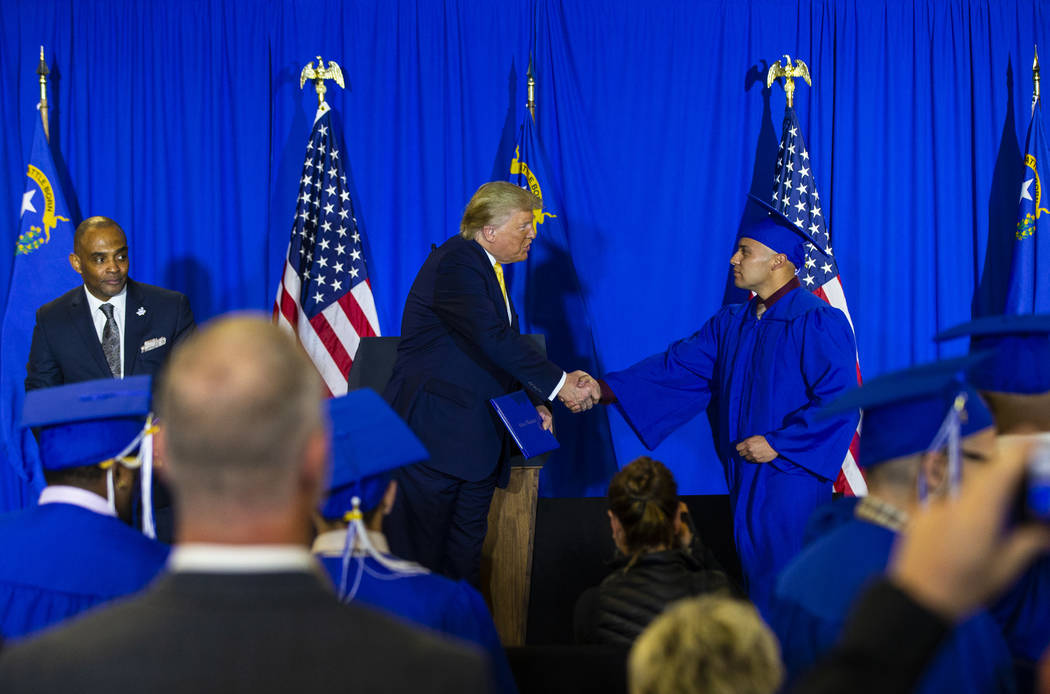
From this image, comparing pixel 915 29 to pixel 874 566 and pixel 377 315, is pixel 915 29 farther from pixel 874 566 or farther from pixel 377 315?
pixel 874 566

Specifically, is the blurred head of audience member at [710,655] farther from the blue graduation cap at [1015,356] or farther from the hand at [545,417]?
the hand at [545,417]

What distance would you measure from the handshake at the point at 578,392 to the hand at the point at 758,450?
670 mm

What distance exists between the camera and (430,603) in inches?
76.0

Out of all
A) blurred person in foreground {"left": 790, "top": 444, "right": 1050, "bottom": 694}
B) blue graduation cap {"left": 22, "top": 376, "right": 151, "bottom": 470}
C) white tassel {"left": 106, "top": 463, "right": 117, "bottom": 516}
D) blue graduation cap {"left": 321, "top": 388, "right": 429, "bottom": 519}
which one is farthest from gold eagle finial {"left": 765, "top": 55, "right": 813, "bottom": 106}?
blurred person in foreground {"left": 790, "top": 444, "right": 1050, "bottom": 694}

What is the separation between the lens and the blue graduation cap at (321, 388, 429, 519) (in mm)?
A: 1990

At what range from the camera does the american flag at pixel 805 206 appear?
17.1 ft

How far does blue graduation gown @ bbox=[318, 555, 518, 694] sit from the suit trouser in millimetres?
1921

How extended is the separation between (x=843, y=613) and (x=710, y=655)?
0.50m

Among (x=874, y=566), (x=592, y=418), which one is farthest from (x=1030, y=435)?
(x=592, y=418)

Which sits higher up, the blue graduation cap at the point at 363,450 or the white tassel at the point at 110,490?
the blue graduation cap at the point at 363,450

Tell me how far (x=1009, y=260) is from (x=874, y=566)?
15.8 ft

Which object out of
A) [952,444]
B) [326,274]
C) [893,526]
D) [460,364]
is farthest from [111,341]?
[952,444]

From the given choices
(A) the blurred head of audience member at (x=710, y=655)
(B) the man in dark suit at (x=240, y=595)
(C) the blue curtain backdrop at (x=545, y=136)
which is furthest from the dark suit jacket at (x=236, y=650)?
(C) the blue curtain backdrop at (x=545, y=136)

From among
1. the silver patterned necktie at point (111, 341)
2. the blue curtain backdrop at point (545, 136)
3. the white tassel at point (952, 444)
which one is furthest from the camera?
the blue curtain backdrop at point (545, 136)
